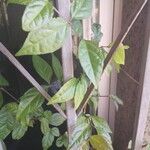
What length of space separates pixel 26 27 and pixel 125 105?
0.70 metres

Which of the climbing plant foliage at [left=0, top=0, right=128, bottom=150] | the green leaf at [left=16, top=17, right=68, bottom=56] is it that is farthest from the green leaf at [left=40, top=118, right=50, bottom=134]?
the green leaf at [left=16, top=17, right=68, bottom=56]

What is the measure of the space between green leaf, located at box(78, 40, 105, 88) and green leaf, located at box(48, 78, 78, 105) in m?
0.08

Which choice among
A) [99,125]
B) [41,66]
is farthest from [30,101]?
[99,125]

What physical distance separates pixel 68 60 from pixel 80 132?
0.73 feet

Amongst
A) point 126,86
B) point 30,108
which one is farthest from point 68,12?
point 126,86

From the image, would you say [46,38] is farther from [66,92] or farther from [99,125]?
[99,125]

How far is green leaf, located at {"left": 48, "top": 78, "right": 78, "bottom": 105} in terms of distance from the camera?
625 millimetres

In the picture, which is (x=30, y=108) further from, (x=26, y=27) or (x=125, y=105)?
(x=125, y=105)

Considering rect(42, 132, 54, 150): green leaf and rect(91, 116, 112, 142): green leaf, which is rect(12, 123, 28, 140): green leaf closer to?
rect(42, 132, 54, 150): green leaf

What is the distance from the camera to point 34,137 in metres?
1.20

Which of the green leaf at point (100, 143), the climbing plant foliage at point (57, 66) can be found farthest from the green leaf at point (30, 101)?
the green leaf at point (100, 143)

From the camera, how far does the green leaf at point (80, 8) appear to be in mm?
555

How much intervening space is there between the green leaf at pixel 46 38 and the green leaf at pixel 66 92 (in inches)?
5.1

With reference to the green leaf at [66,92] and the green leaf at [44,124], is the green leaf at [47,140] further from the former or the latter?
the green leaf at [66,92]
